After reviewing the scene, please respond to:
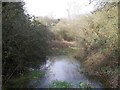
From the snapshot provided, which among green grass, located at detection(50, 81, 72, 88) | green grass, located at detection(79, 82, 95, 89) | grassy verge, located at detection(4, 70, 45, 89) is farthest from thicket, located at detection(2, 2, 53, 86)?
green grass, located at detection(79, 82, 95, 89)

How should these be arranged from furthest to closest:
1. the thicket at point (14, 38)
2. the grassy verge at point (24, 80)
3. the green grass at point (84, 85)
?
the grassy verge at point (24, 80)
the green grass at point (84, 85)
the thicket at point (14, 38)

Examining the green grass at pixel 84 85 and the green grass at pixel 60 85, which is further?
the green grass at pixel 60 85

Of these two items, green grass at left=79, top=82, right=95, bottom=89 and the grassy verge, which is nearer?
green grass at left=79, top=82, right=95, bottom=89

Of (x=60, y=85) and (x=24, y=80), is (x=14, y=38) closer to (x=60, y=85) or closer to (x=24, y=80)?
(x=60, y=85)

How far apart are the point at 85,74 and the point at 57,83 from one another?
3.84 meters

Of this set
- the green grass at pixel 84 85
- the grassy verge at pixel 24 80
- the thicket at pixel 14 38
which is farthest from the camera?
the grassy verge at pixel 24 80

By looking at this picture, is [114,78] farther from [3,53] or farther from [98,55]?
[3,53]

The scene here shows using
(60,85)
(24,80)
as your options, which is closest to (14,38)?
(60,85)

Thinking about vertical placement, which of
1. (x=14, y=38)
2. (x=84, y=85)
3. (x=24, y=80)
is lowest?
(x=84, y=85)

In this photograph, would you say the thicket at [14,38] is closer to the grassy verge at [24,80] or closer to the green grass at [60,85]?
the grassy verge at [24,80]

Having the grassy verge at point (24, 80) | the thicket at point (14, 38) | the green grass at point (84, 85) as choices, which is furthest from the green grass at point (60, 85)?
the thicket at point (14, 38)

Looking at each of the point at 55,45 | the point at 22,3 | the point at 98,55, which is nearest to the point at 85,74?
the point at 98,55

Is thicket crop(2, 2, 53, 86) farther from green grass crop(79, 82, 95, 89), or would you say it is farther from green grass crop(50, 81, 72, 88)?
green grass crop(79, 82, 95, 89)

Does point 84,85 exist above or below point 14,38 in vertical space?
below
